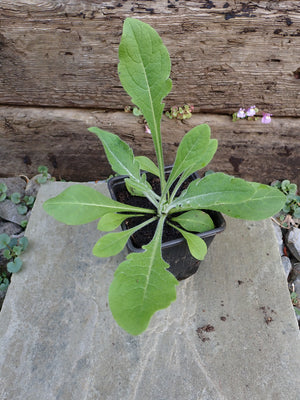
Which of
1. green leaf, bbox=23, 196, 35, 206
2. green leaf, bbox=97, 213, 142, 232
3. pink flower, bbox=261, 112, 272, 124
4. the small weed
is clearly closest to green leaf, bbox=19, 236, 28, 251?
the small weed

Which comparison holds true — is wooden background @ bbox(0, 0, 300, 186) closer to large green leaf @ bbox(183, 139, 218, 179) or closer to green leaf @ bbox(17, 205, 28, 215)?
green leaf @ bbox(17, 205, 28, 215)

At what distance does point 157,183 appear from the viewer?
3.81 feet

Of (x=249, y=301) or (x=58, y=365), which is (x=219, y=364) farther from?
(x=58, y=365)

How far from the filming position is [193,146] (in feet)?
2.91

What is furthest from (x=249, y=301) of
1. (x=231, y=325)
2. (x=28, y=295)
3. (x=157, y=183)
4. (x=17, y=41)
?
(x=17, y=41)

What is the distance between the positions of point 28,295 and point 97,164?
2.87 feet

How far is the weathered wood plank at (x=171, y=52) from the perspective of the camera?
4.09ft

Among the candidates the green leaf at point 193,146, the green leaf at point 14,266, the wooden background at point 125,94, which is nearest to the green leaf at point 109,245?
the green leaf at point 193,146

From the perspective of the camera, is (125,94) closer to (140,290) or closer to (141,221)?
(141,221)

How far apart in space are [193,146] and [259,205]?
0.82ft

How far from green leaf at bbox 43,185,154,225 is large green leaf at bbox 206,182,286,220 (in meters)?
0.32

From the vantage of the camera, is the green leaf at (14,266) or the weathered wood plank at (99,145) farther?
the weathered wood plank at (99,145)

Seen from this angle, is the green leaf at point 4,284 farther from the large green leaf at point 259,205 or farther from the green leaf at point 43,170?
the large green leaf at point 259,205

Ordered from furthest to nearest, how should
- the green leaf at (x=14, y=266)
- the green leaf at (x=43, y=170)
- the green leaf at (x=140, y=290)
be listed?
the green leaf at (x=43, y=170) → the green leaf at (x=14, y=266) → the green leaf at (x=140, y=290)
